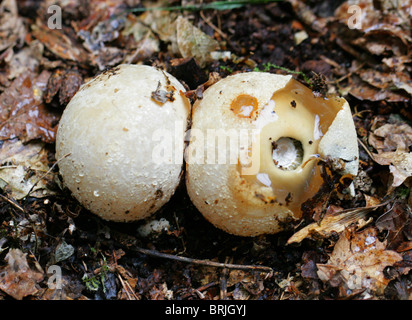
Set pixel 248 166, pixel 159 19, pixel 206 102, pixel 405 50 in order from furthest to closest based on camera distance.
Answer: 1. pixel 159 19
2. pixel 405 50
3. pixel 206 102
4. pixel 248 166

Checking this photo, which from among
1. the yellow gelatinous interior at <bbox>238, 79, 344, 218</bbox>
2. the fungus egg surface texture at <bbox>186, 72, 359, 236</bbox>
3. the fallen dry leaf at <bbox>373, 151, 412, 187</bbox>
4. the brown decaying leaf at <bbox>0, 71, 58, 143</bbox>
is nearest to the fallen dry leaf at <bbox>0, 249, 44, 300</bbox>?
the brown decaying leaf at <bbox>0, 71, 58, 143</bbox>

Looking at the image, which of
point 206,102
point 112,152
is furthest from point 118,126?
point 206,102

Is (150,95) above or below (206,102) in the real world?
above

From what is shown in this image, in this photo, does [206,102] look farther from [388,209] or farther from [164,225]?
[388,209]

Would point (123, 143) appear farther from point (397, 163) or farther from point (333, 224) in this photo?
point (397, 163)

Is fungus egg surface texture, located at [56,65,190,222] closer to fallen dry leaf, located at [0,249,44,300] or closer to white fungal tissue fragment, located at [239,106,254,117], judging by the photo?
white fungal tissue fragment, located at [239,106,254,117]
